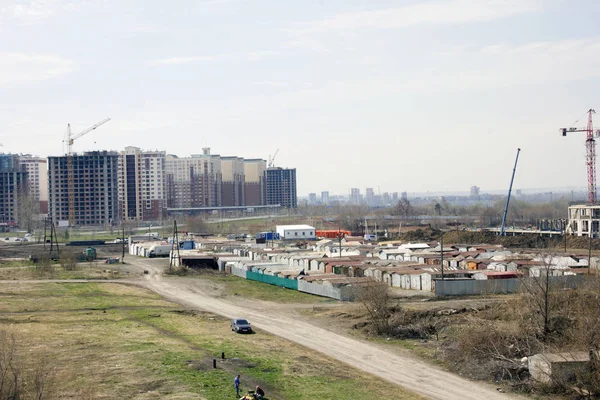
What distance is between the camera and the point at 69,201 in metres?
120

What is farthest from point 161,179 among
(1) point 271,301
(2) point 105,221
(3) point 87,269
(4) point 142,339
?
(4) point 142,339

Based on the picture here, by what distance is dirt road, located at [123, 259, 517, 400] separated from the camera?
19.1 meters

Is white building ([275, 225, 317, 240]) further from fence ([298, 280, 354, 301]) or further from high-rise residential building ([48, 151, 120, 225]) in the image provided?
fence ([298, 280, 354, 301])

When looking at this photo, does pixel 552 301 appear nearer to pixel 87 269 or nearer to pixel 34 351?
pixel 34 351

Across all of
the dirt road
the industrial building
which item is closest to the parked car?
the dirt road

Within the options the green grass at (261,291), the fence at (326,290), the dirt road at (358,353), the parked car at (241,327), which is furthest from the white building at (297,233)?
the parked car at (241,327)

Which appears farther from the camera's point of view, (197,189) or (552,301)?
(197,189)

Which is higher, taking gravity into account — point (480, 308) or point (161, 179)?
point (161, 179)

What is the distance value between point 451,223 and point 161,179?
56852 mm

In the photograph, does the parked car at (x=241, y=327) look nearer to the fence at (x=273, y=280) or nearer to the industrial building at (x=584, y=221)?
the fence at (x=273, y=280)

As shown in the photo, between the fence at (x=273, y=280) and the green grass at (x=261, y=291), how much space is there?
379 mm

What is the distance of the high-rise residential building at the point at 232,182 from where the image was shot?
178250 millimetres

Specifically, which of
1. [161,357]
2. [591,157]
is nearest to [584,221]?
[591,157]

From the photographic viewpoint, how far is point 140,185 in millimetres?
133250
